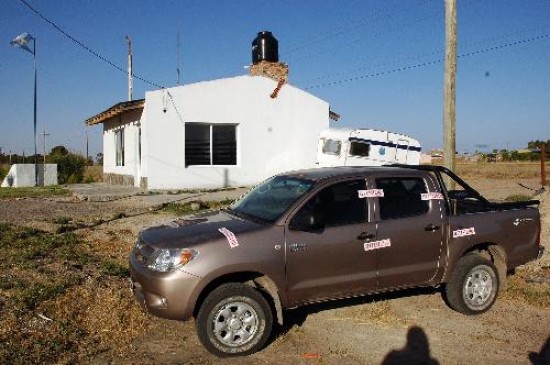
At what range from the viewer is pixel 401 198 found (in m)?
5.51

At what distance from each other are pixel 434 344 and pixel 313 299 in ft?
4.01

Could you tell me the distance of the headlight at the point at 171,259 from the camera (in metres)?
4.39

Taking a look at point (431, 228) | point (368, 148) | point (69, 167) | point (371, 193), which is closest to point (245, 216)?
point (371, 193)

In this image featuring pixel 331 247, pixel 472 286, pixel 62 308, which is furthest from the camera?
pixel 472 286

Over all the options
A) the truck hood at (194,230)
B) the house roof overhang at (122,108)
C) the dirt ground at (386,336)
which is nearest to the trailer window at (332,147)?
the house roof overhang at (122,108)

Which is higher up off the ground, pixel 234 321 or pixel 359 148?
pixel 359 148

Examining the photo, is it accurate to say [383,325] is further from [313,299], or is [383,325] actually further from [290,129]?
[290,129]

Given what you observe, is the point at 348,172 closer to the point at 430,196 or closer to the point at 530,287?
the point at 430,196

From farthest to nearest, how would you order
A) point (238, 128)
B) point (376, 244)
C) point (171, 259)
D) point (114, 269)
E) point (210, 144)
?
point (238, 128) < point (210, 144) < point (114, 269) < point (376, 244) < point (171, 259)

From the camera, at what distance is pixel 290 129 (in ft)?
64.5

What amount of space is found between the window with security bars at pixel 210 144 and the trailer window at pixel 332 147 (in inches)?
132

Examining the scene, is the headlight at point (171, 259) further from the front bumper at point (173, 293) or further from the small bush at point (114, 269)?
the small bush at point (114, 269)

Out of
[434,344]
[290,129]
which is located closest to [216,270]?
[434,344]

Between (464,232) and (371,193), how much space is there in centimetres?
120
